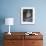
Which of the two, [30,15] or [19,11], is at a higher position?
[19,11]

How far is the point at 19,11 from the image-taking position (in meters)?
4.32

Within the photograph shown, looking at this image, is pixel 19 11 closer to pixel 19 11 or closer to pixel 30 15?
pixel 19 11

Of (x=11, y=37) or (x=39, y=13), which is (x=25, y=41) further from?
(x=39, y=13)

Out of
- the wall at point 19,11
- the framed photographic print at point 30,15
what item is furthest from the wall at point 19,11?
the framed photographic print at point 30,15

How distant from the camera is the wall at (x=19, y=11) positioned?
4.31 meters

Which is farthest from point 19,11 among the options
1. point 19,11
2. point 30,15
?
point 30,15

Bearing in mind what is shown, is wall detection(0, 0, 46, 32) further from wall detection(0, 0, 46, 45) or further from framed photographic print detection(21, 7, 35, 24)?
framed photographic print detection(21, 7, 35, 24)

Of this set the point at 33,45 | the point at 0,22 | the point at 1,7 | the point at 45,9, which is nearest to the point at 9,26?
the point at 0,22

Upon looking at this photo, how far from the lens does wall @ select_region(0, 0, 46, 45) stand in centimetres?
431

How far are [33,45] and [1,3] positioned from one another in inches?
68.9

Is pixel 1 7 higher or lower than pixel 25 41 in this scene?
higher

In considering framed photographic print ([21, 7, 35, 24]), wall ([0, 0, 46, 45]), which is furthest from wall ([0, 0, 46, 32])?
framed photographic print ([21, 7, 35, 24])

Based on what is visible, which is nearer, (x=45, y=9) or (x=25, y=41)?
(x=25, y=41)

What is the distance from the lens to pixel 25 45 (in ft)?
12.4
